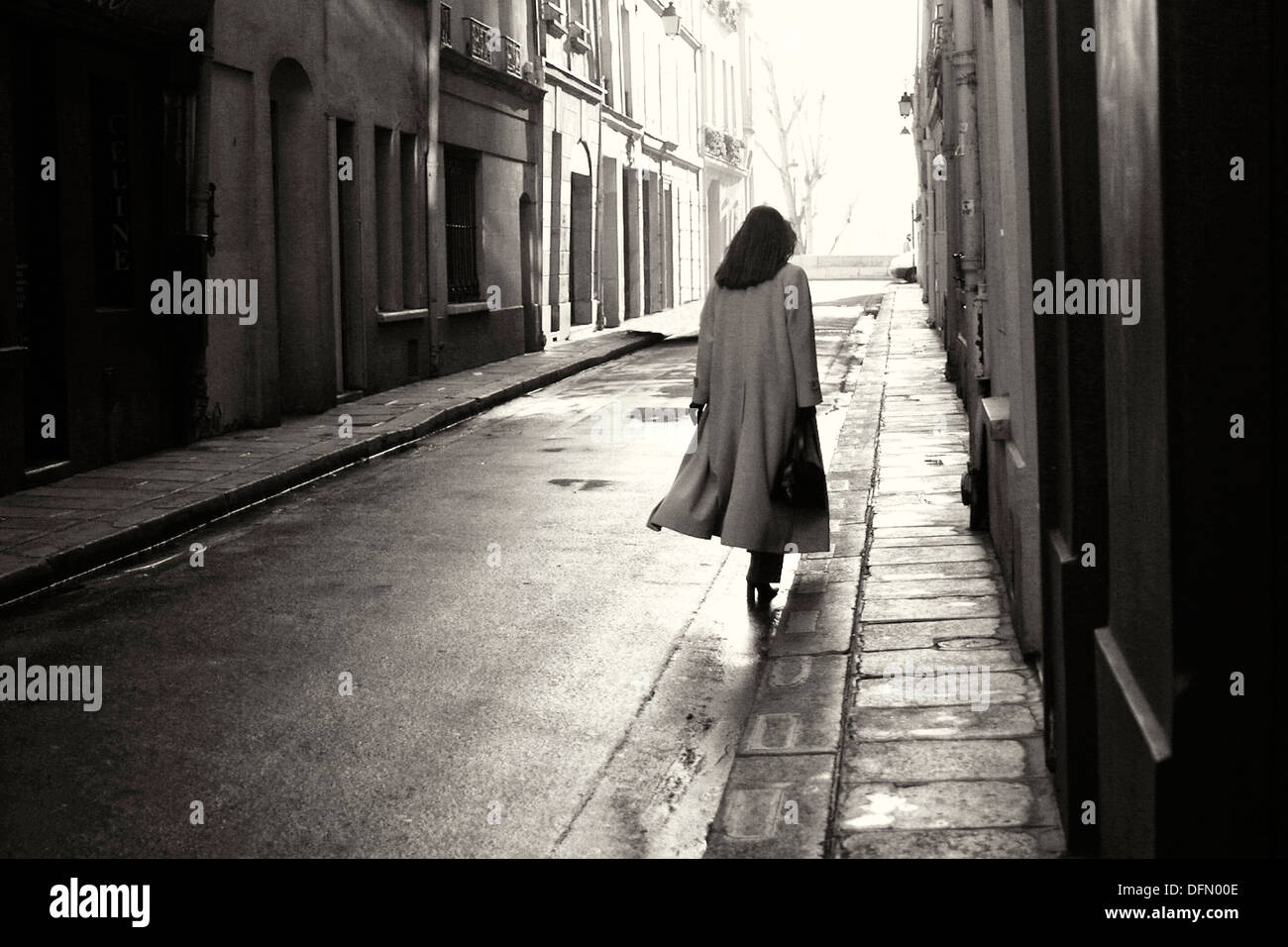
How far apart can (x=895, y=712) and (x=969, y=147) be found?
17.2 feet

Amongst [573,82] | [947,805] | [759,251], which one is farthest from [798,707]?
[573,82]

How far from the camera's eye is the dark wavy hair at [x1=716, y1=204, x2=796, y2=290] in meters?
7.44

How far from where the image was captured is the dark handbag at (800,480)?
24.0 ft

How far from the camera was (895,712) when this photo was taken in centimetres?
522

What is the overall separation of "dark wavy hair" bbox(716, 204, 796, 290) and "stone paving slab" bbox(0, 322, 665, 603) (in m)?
3.74

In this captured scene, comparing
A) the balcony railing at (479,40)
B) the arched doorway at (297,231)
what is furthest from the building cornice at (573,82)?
the arched doorway at (297,231)

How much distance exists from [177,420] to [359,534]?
437 cm

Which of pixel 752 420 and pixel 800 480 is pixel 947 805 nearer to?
pixel 800 480

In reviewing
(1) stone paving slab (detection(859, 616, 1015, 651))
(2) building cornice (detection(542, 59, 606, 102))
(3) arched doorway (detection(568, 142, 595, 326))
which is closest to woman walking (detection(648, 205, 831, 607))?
(1) stone paving slab (detection(859, 616, 1015, 651))

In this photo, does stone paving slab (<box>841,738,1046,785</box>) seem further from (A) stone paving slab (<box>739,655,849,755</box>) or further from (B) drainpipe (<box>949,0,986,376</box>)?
(B) drainpipe (<box>949,0,986,376</box>)

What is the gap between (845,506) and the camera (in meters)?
9.23

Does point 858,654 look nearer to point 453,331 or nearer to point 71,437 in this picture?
point 71,437
